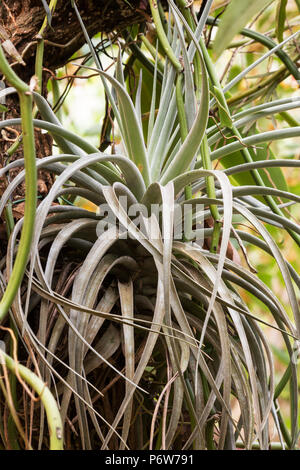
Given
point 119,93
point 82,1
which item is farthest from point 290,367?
point 82,1

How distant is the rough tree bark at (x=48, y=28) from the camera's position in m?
0.63

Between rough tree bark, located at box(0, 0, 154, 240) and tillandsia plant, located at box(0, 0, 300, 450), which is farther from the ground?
rough tree bark, located at box(0, 0, 154, 240)

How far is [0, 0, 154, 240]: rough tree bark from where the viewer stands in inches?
25.0

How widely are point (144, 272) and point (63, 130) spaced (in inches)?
6.5

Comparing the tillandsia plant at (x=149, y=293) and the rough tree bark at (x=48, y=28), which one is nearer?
the tillandsia plant at (x=149, y=293)

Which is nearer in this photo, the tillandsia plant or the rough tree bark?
→ the tillandsia plant

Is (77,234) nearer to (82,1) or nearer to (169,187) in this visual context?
(169,187)

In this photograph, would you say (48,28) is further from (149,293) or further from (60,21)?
(149,293)

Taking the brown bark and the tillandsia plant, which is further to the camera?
the brown bark

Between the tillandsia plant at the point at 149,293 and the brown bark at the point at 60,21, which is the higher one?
the brown bark at the point at 60,21

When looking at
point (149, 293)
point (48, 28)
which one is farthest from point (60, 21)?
point (149, 293)

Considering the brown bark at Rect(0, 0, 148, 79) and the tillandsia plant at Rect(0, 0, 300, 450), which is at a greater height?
the brown bark at Rect(0, 0, 148, 79)

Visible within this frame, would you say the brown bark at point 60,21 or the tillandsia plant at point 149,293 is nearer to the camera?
the tillandsia plant at point 149,293
